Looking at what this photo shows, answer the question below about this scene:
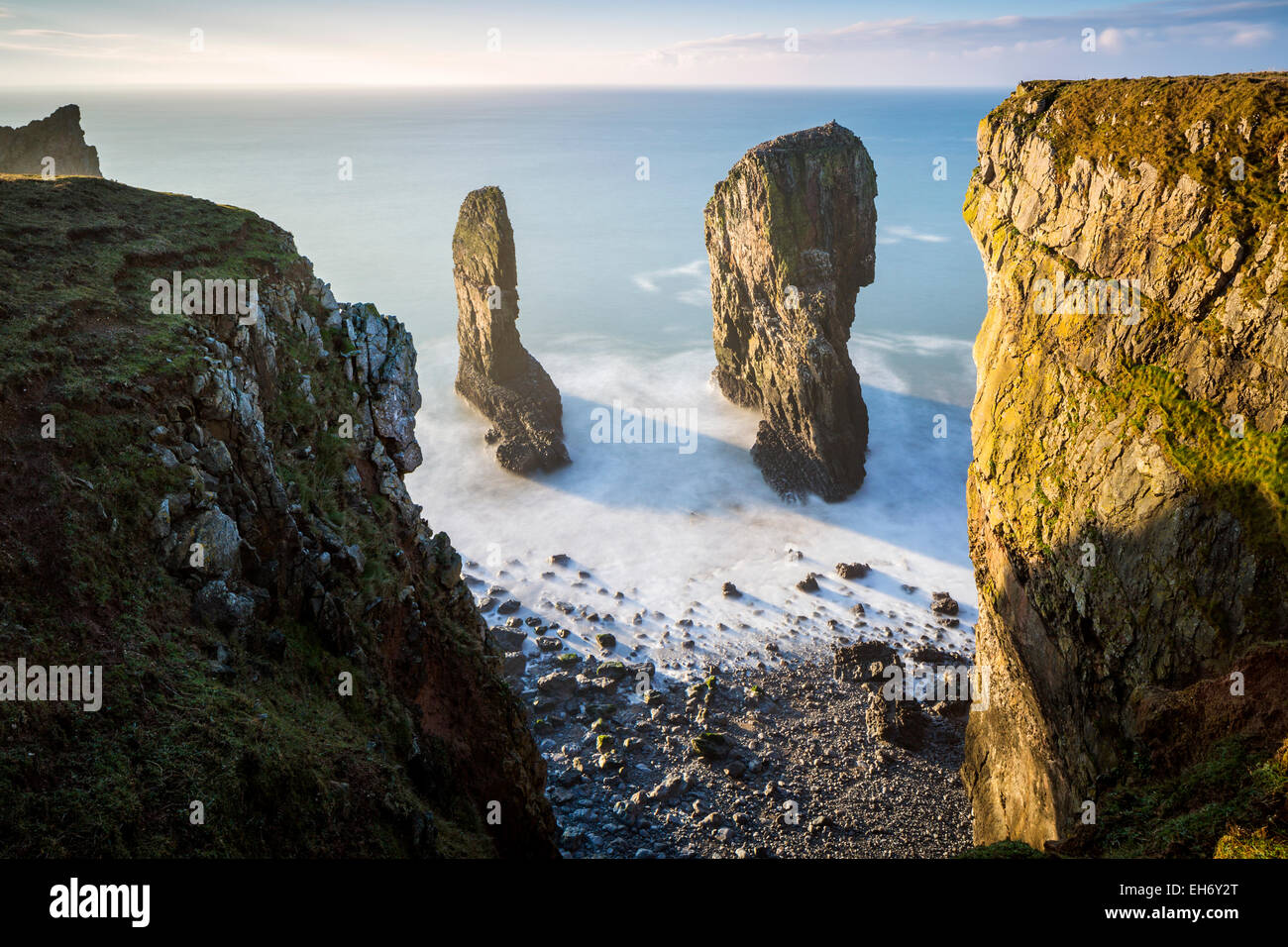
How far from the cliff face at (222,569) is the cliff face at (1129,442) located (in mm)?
13361

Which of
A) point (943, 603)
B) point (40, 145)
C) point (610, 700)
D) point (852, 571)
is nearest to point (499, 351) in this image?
point (40, 145)

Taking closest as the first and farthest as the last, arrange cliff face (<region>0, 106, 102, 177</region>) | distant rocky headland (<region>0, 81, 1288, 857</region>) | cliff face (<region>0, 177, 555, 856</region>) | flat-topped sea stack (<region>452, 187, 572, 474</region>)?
cliff face (<region>0, 177, 555, 856</region>)
distant rocky headland (<region>0, 81, 1288, 857</region>)
cliff face (<region>0, 106, 102, 177</region>)
flat-topped sea stack (<region>452, 187, 572, 474</region>)

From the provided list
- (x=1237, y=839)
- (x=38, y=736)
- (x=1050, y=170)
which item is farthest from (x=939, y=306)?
(x=38, y=736)

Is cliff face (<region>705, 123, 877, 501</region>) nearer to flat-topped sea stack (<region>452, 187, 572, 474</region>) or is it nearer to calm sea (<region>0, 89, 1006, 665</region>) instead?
calm sea (<region>0, 89, 1006, 665</region>)

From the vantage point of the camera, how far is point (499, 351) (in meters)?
57.2

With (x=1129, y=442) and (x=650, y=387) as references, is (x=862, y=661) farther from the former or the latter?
(x=650, y=387)

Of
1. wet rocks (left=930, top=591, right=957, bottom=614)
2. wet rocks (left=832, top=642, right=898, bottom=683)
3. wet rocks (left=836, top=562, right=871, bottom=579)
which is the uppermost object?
wet rocks (left=836, top=562, right=871, bottom=579)

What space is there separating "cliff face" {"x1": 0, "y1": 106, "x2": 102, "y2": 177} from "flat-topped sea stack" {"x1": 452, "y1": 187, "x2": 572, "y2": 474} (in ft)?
73.9

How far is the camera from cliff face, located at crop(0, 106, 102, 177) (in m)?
39.2

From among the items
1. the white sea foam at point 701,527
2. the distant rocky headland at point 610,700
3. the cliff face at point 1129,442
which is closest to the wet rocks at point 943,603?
the white sea foam at point 701,527

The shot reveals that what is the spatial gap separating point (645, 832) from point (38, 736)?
64.8 feet

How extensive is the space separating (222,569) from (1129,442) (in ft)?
68.3

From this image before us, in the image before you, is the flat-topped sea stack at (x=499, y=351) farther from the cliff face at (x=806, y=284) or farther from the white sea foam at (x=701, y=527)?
the cliff face at (x=806, y=284)

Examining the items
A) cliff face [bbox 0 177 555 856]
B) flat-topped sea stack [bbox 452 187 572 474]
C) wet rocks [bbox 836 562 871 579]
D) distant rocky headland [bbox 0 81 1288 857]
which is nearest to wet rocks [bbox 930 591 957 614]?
wet rocks [bbox 836 562 871 579]
